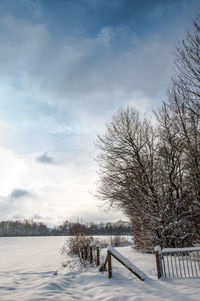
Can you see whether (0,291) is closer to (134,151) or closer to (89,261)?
(89,261)

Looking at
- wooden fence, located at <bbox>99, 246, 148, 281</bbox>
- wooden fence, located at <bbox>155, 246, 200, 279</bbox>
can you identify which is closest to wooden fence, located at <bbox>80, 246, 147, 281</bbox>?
wooden fence, located at <bbox>99, 246, 148, 281</bbox>

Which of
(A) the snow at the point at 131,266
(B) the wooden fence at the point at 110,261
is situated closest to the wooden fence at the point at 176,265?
(A) the snow at the point at 131,266

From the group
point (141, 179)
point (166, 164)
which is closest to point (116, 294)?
point (141, 179)

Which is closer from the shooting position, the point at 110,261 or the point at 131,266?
the point at 131,266

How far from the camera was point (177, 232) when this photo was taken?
1250 centimetres

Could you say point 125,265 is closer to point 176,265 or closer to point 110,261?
point 110,261

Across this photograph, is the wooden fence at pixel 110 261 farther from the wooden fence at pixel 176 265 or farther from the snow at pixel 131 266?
the wooden fence at pixel 176 265

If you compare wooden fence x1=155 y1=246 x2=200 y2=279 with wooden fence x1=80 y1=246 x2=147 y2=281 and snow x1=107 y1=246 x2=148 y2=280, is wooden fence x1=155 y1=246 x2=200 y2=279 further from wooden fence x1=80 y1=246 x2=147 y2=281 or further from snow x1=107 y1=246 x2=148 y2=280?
wooden fence x1=80 y1=246 x2=147 y2=281

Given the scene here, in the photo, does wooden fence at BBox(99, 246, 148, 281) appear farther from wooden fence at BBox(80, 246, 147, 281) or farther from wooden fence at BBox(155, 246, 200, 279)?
wooden fence at BBox(155, 246, 200, 279)

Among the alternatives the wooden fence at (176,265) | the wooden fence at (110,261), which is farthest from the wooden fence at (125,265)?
the wooden fence at (176,265)

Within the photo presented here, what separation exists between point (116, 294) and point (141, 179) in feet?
27.5

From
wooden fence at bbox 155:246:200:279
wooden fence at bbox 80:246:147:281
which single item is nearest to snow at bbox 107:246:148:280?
wooden fence at bbox 80:246:147:281

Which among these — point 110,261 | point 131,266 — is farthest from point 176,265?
point 110,261

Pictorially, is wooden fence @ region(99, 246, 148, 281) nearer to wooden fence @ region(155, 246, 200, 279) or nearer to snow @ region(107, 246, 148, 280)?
snow @ region(107, 246, 148, 280)
